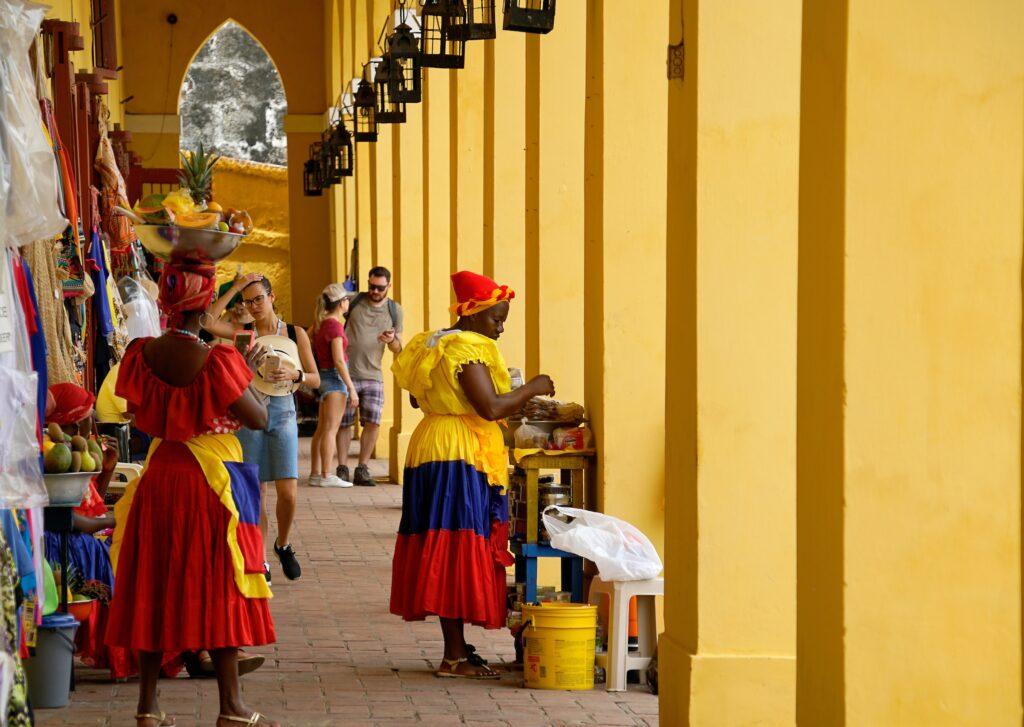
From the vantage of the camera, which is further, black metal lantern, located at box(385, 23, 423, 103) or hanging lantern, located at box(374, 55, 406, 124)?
hanging lantern, located at box(374, 55, 406, 124)

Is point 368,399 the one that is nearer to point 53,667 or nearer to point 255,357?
point 255,357

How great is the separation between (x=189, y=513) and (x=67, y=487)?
68cm

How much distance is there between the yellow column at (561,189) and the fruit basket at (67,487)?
3.56 meters

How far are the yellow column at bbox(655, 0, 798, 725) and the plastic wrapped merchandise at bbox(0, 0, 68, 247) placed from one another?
227cm

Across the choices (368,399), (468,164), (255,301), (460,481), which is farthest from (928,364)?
(368,399)

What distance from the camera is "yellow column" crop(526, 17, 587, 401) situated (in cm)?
914

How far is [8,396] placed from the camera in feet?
17.5

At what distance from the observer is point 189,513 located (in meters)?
5.85

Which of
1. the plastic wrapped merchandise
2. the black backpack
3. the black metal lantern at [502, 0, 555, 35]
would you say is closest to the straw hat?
the plastic wrapped merchandise

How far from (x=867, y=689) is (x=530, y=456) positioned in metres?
3.50

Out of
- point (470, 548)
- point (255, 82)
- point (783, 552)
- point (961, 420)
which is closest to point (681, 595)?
point (783, 552)

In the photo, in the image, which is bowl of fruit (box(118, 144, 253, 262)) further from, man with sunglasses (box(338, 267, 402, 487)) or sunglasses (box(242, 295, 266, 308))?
man with sunglasses (box(338, 267, 402, 487))

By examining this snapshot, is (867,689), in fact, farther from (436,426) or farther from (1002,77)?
(436,426)

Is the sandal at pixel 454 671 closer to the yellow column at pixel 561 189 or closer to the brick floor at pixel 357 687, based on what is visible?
the brick floor at pixel 357 687
